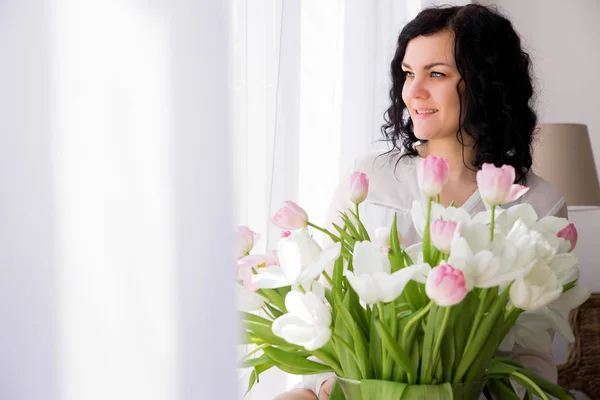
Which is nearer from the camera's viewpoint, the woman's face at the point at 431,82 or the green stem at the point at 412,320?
the green stem at the point at 412,320

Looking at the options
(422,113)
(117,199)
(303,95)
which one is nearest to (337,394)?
(117,199)

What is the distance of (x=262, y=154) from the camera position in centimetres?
119

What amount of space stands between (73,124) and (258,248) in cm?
68

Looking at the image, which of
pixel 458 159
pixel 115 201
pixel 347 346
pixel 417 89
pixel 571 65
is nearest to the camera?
pixel 115 201

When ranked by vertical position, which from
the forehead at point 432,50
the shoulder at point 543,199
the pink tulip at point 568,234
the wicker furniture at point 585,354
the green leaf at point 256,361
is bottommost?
the wicker furniture at point 585,354

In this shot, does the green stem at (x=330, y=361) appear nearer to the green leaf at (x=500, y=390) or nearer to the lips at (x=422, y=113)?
the green leaf at (x=500, y=390)

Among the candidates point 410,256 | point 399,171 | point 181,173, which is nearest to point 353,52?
point 399,171

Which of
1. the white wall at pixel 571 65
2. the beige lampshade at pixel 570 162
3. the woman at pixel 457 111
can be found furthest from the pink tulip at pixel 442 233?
the white wall at pixel 571 65

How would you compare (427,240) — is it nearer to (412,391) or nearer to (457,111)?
(412,391)

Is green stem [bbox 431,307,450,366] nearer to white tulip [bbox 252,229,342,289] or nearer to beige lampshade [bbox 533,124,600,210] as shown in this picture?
white tulip [bbox 252,229,342,289]

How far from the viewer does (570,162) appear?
2574 mm

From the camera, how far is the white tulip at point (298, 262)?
0.69 metres

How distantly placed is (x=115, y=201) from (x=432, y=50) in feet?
3.04

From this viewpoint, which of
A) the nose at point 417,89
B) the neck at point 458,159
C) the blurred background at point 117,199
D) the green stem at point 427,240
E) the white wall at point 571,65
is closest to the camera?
the blurred background at point 117,199
